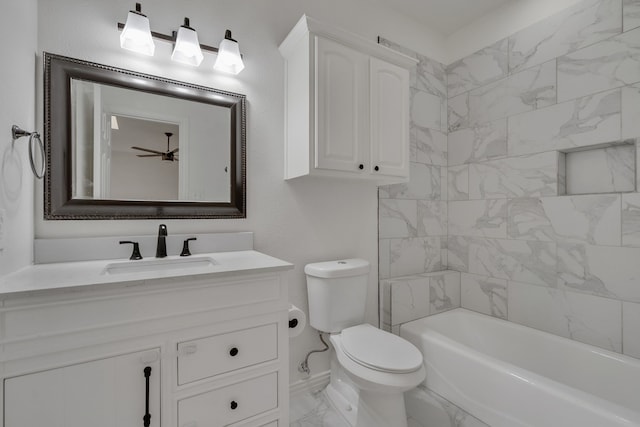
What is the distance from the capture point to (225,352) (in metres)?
1.10

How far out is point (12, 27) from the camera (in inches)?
40.9

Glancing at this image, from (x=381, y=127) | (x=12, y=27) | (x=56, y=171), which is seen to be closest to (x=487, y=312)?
(x=381, y=127)

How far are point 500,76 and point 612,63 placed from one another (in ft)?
2.15

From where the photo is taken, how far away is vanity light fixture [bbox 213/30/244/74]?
5.04 feet

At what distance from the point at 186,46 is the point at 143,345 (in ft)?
4.48

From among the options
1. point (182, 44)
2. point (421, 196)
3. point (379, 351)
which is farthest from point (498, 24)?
point (379, 351)

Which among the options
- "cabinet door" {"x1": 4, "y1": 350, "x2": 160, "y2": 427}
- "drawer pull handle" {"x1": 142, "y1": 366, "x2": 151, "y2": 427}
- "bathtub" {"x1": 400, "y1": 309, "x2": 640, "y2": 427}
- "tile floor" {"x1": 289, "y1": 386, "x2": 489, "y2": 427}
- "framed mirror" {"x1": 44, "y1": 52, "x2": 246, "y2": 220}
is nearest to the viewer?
"cabinet door" {"x1": 4, "y1": 350, "x2": 160, "y2": 427}

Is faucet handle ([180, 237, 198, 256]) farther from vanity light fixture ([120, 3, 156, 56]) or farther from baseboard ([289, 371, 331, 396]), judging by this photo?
baseboard ([289, 371, 331, 396])

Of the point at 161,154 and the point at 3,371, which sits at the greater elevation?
the point at 161,154

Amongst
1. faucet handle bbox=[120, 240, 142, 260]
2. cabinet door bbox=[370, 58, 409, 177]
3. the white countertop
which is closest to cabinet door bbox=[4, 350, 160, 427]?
the white countertop

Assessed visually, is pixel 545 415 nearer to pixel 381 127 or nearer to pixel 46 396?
pixel 381 127

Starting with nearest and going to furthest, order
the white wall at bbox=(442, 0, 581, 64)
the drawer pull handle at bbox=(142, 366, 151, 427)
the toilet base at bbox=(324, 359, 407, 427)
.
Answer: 1. the drawer pull handle at bbox=(142, 366, 151, 427)
2. the toilet base at bbox=(324, 359, 407, 427)
3. the white wall at bbox=(442, 0, 581, 64)

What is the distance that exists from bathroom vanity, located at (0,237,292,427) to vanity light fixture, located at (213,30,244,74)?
3.55 ft

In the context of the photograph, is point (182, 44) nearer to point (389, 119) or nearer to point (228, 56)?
Result: point (228, 56)
